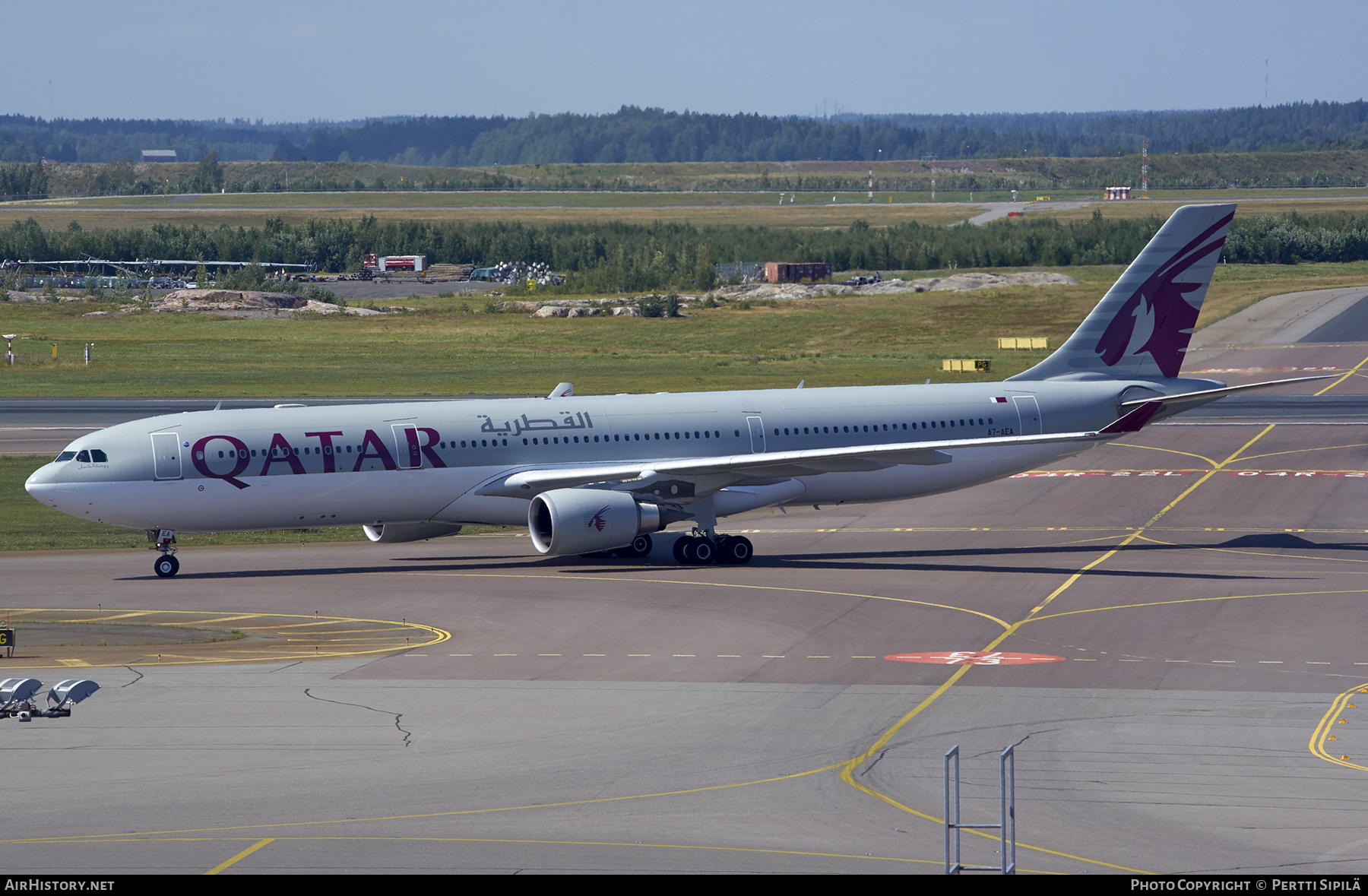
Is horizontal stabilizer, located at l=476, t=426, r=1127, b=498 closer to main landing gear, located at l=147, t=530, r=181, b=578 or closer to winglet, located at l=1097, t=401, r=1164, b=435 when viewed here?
winglet, located at l=1097, t=401, r=1164, b=435

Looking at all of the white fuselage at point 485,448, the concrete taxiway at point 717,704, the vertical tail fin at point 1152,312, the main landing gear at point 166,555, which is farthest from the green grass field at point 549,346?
the vertical tail fin at point 1152,312

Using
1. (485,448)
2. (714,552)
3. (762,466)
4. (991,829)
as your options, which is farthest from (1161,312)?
(991,829)

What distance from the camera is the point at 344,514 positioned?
44.9m

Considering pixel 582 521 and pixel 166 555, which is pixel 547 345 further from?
pixel 582 521

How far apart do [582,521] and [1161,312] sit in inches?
858

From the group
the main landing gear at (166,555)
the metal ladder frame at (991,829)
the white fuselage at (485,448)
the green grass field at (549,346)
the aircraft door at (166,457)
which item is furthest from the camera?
the green grass field at (549,346)

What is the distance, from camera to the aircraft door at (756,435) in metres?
48.9

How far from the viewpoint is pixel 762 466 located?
150 feet

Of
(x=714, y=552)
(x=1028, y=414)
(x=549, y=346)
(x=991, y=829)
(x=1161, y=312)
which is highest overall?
(x=1161, y=312)

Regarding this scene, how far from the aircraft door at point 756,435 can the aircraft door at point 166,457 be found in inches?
668

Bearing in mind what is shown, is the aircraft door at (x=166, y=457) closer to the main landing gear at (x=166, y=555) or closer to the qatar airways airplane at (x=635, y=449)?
the qatar airways airplane at (x=635, y=449)

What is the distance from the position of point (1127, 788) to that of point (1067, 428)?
97.4 feet

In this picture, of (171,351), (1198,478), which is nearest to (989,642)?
(1198,478)

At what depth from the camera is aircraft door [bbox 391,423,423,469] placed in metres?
44.9
